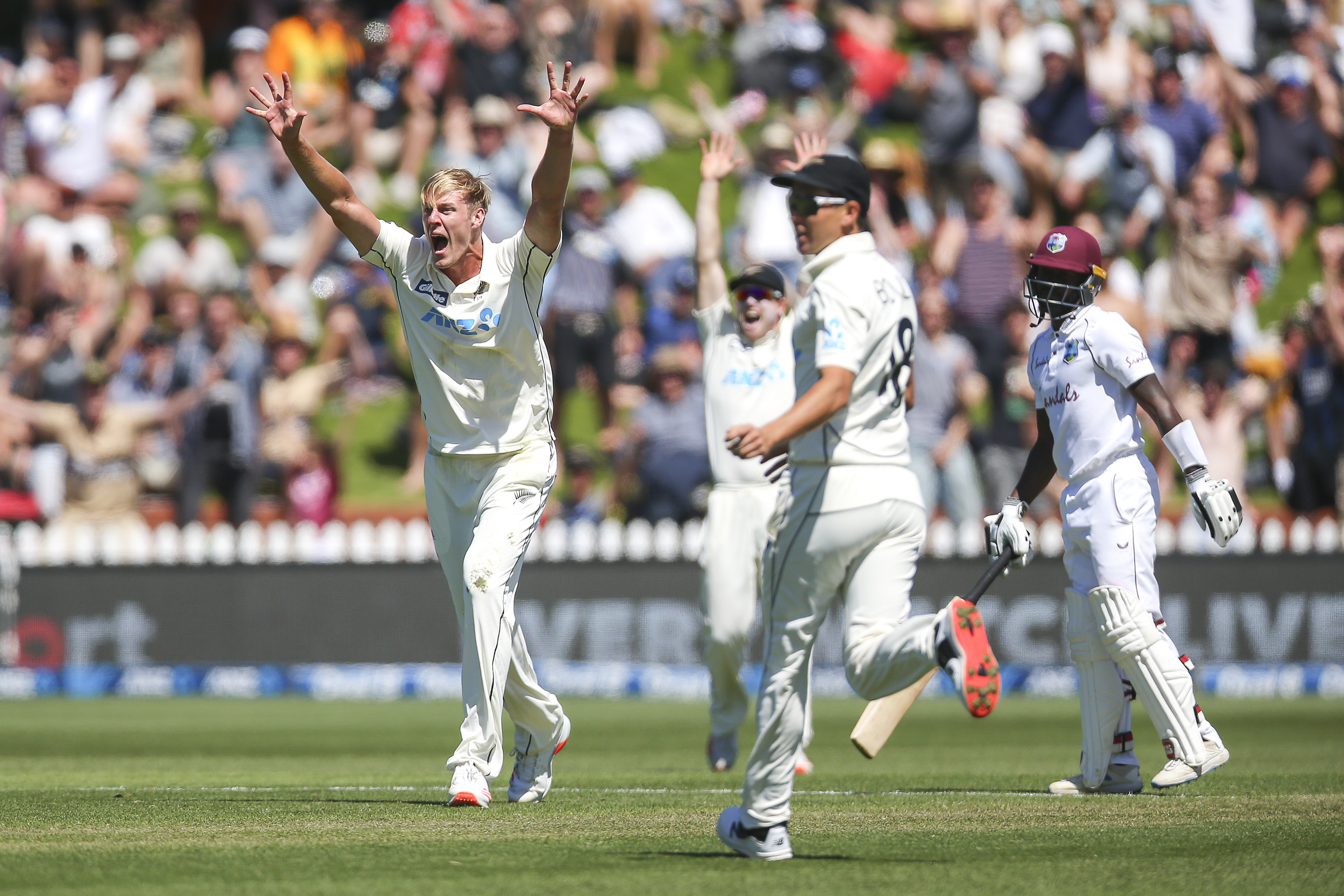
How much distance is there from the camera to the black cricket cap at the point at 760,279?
9922 millimetres

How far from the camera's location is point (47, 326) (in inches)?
736

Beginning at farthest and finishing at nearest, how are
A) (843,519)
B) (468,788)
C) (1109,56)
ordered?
1. (1109,56)
2. (468,788)
3. (843,519)

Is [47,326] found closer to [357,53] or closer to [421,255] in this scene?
[357,53]

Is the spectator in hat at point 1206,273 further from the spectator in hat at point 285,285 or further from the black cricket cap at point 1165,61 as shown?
the spectator in hat at point 285,285

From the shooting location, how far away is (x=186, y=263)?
1939 centimetres

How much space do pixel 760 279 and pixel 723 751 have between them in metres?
2.65

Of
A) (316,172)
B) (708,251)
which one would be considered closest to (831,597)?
(316,172)

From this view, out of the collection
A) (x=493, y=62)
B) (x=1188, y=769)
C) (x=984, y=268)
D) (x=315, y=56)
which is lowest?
(x=1188, y=769)

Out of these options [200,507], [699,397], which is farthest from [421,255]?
[200,507]

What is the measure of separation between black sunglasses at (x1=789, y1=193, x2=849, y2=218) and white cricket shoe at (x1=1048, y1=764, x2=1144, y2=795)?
10.6ft

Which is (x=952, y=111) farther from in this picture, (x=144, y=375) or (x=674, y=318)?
(x=144, y=375)

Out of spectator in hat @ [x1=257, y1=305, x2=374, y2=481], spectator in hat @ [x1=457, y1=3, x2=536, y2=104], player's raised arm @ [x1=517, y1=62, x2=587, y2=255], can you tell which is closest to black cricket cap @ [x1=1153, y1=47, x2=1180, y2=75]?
spectator in hat @ [x1=457, y1=3, x2=536, y2=104]

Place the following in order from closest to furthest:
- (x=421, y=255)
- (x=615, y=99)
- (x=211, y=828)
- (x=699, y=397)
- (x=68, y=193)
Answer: (x=211, y=828) → (x=421, y=255) → (x=699, y=397) → (x=68, y=193) → (x=615, y=99)

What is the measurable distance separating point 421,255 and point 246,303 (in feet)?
40.8
